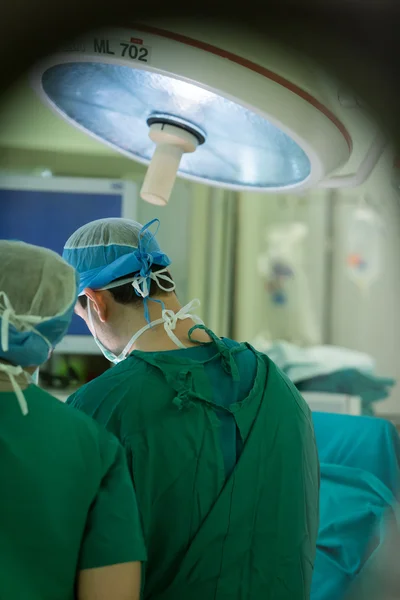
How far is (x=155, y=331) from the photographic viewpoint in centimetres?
115

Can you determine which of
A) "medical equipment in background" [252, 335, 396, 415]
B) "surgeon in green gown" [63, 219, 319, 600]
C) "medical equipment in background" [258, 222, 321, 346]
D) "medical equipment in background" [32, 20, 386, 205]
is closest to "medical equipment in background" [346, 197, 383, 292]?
"medical equipment in background" [258, 222, 321, 346]

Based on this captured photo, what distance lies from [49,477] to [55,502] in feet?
0.11

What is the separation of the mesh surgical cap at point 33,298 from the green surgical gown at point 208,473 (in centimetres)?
21

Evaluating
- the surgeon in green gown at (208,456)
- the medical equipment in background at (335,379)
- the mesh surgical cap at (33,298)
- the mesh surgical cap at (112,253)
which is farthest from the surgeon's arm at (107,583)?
the medical equipment in background at (335,379)

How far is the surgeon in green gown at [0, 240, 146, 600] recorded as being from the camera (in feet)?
2.63

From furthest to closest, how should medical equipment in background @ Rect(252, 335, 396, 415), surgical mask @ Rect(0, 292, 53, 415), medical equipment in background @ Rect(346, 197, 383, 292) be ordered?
medical equipment in background @ Rect(346, 197, 383, 292)
medical equipment in background @ Rect(252, 335, 396, 415)
surgical mask @ Rect(0, 292, 53, 415)

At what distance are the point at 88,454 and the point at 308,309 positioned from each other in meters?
1.93

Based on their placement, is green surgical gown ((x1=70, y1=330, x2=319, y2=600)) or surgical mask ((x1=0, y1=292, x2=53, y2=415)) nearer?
surgical mask ((x1=0, y1=292, x2=53, y2=415))

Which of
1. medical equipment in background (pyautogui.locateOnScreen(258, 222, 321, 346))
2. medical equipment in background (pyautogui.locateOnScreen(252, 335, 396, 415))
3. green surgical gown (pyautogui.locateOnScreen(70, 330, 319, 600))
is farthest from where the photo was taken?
medical equipment in background (pyautogui.locateOnScreen(258, 222, 321, 346))

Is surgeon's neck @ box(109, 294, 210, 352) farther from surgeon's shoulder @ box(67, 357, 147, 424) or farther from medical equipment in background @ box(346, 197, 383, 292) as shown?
medical equipment in background @ box(346, 197, 383, 292)

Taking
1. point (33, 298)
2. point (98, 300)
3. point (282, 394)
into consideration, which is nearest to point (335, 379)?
point (282, 394)

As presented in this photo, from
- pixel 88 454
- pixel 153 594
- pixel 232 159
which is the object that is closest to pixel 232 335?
pixel 232 159

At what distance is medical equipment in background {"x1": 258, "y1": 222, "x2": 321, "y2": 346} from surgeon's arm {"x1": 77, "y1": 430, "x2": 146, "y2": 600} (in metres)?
1.87

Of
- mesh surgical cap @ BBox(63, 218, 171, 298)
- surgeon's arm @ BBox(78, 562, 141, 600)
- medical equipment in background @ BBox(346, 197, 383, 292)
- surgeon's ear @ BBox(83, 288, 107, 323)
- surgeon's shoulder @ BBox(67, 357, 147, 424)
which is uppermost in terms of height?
medical equipment in background @ BBox(346, 197, 383, 292)
